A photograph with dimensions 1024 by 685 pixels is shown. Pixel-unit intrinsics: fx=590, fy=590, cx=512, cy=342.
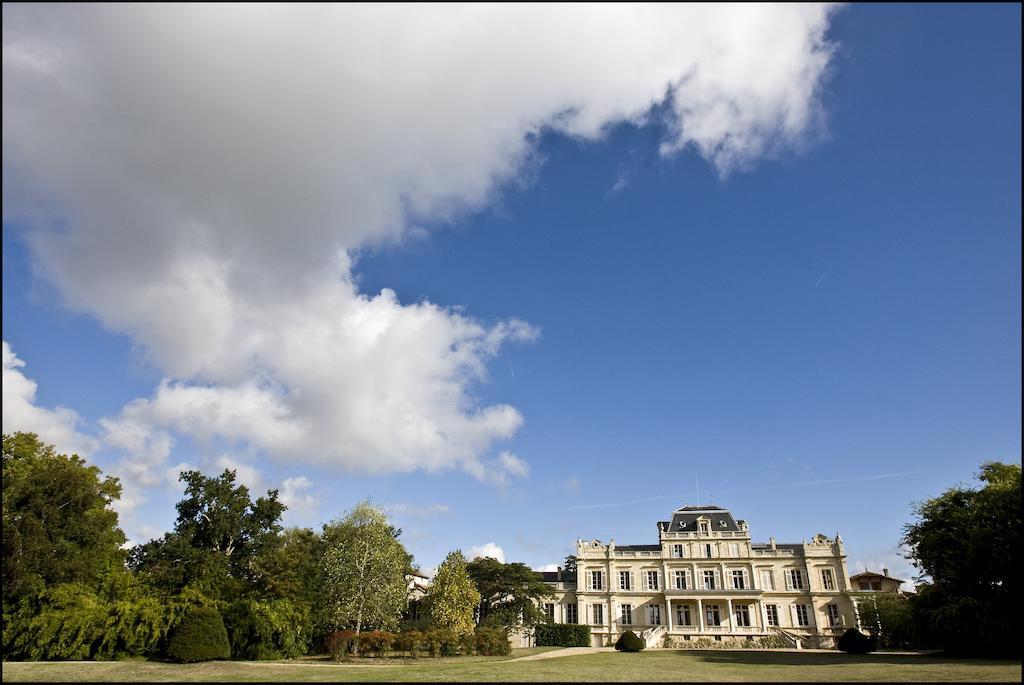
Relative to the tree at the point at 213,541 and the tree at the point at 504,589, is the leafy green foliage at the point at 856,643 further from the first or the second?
the tree at the point at 213,541

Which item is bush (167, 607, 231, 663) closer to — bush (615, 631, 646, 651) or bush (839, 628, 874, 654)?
bush (615, 631, 646, 651)

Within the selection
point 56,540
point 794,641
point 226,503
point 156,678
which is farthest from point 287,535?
point 794,641

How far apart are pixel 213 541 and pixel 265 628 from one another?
7222mm

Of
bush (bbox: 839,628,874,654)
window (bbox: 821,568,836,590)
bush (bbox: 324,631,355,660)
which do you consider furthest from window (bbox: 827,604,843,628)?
bush (bbox: 324,631,355,660)

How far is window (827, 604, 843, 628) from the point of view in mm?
54138

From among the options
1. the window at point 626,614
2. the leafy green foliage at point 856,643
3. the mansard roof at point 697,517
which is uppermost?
the mansard roof at point 697,517

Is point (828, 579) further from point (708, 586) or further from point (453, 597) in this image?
point (453, 597)

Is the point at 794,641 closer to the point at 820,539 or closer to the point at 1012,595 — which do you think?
the point at 820,539

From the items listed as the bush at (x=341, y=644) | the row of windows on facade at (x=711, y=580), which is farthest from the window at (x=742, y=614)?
the bush at (x=341, y=644)

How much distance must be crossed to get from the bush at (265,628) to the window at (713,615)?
38.7 m

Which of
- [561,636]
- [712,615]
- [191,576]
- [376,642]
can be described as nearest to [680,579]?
[712,615]

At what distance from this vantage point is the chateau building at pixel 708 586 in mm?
54812

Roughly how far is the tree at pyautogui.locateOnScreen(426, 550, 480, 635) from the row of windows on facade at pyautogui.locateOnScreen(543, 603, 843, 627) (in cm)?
1606

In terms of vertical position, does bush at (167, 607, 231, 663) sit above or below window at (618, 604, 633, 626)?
below
